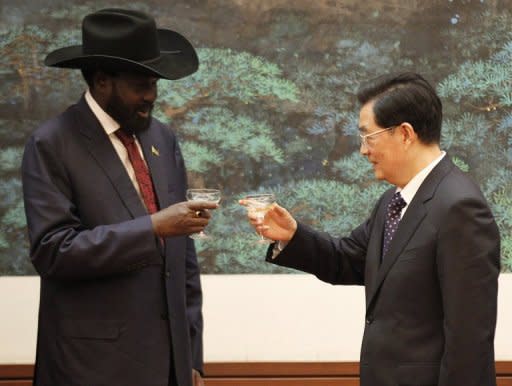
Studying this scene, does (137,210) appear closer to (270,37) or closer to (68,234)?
(68,234)

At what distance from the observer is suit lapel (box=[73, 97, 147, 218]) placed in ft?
10.2

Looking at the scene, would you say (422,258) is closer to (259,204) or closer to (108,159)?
(259,204)

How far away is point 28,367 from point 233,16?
2.00 meters

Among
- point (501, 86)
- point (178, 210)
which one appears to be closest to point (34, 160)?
point (178, 210)

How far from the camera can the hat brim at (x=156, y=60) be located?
3.10m

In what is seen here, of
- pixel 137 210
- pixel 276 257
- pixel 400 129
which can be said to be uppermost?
pixel 400 129

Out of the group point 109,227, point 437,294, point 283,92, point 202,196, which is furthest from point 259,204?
point 283,92

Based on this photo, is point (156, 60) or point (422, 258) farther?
point (156, 60)

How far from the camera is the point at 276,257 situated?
11.1 feet

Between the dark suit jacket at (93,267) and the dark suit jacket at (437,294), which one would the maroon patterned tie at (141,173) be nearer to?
the dark suit jacket at (93,267)

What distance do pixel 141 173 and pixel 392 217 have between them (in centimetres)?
85

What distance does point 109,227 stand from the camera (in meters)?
→ 3.02

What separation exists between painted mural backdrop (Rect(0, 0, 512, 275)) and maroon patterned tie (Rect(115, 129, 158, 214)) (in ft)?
4.73

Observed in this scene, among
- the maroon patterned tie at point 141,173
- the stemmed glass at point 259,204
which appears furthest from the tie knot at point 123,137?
the stemmed glass at point 259,204
